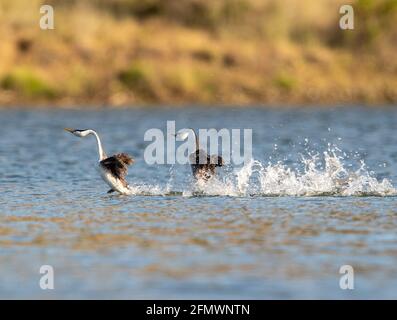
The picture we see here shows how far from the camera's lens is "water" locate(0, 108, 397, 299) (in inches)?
366

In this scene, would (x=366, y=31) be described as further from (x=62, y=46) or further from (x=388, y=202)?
(x=388, y=202)

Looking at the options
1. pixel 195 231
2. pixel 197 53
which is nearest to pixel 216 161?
pixel 195 231

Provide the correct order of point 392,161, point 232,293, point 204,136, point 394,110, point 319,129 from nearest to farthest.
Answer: point 232,293 < point 392,161 < point 204,136 < point 319,129 < point 394,110

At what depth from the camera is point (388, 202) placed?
47.2 feet

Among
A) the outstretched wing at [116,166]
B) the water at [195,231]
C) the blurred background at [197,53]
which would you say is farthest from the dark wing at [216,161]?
the blurred background at [197,53]

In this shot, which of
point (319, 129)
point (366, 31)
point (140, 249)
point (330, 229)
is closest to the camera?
point (140, 249)

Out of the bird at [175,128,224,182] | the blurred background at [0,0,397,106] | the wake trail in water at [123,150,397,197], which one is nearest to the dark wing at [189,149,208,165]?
the bird at [175,128,224,182]

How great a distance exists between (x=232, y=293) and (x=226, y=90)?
28867 millimetres

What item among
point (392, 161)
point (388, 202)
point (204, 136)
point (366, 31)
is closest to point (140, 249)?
point (388, 202)

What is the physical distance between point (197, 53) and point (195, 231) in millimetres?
27041

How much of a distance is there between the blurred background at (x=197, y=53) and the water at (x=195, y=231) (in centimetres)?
1427

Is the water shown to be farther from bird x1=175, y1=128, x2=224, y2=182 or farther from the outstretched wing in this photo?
the outstretched wing

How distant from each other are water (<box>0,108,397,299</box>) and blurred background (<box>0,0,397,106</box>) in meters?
14.3

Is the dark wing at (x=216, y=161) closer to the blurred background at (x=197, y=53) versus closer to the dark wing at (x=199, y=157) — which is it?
the dark wing at (x=199, y=157)
